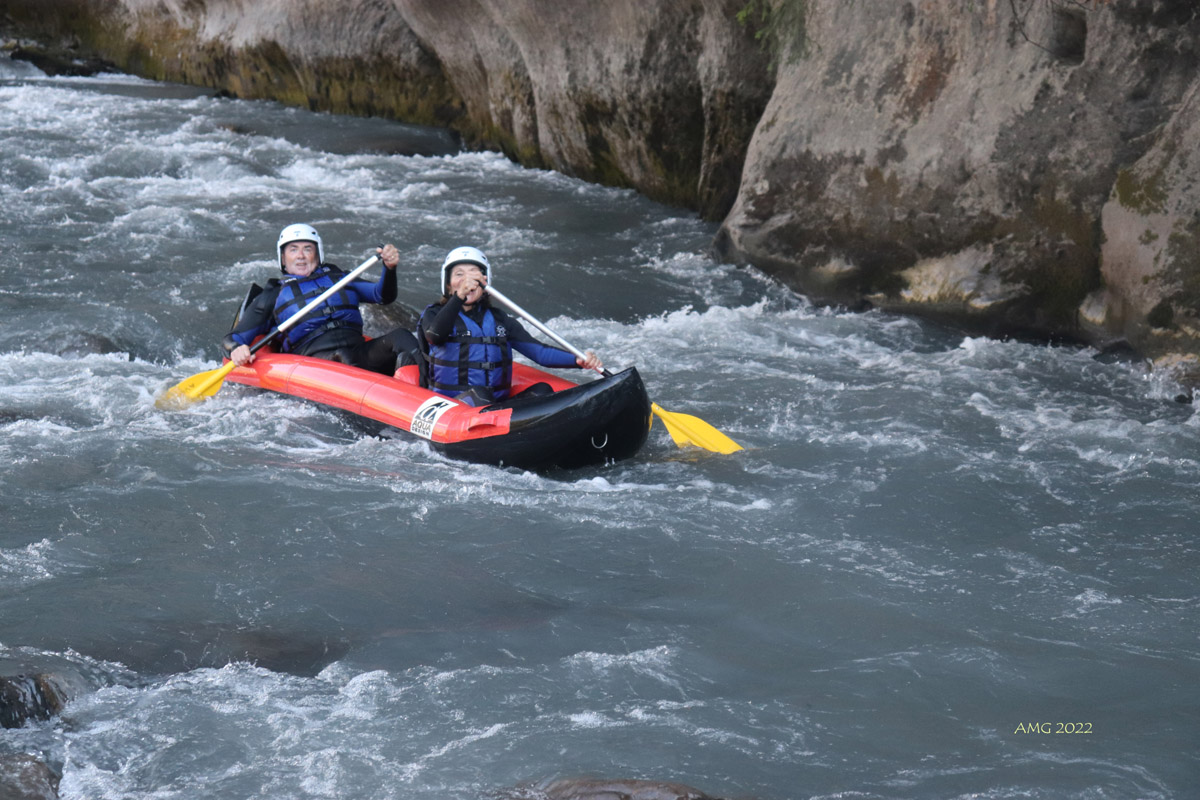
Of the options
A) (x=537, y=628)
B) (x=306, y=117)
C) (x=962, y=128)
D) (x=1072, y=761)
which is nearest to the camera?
(x=1072, y=761)

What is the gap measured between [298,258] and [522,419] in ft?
7.16

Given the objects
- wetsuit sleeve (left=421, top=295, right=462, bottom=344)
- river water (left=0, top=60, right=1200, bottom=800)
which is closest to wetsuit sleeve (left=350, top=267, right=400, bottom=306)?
river water (left=0, top=60, right=1200, bottom=800)

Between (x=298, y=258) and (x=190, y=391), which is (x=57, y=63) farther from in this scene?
(x=190, y=391)

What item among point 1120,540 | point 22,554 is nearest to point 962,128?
point 1120,540

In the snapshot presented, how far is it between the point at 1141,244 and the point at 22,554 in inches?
234

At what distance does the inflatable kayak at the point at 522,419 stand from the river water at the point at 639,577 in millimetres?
115

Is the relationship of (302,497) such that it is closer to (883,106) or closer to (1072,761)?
(1072,761)

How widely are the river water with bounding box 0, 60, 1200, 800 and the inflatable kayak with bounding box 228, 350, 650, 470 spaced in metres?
0.12

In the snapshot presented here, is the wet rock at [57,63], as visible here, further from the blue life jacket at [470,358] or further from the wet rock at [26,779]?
the wet rock at [26,779]

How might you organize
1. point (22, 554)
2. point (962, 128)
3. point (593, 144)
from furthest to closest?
point (593, 144)
point (962, 128)
point (22, 554)

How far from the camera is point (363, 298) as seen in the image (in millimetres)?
7180

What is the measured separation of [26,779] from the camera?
10.7 feet

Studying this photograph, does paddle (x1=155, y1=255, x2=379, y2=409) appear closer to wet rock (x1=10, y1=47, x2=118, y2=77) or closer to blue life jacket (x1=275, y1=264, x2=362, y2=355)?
blue life jacket (x1=275, y1=264, x2=362, y2=355)

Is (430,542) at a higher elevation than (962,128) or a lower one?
lower
